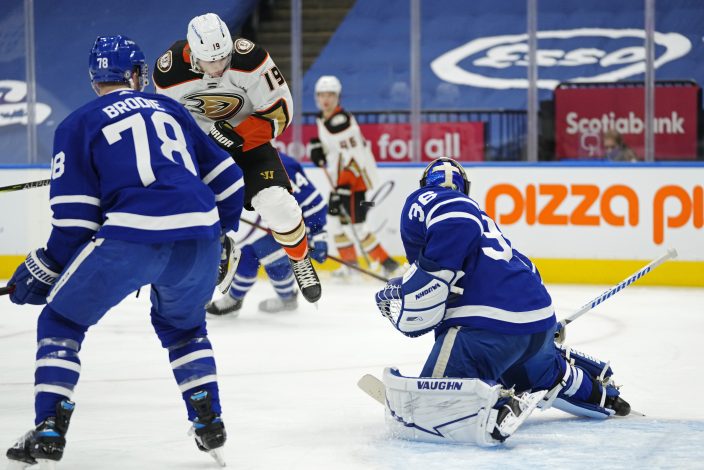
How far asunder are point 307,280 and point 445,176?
146 cm

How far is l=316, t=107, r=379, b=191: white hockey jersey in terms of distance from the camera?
24.1 ft

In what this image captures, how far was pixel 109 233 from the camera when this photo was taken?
2.54 m

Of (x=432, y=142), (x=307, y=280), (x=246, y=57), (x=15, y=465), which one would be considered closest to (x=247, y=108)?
(x=246, y=57)

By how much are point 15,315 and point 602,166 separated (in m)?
3.28

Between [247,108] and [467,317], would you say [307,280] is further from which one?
[467,317]

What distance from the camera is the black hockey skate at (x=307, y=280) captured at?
4.46m

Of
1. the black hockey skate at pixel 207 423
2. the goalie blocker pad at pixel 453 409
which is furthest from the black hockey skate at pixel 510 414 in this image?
the black hockey skate at pixel 207 423

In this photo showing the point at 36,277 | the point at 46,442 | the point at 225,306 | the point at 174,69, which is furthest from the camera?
the point at 225,306

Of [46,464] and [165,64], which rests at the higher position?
[165,64]

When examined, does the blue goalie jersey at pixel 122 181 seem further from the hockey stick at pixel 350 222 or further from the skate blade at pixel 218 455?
the hockey stick at pixel 350 222

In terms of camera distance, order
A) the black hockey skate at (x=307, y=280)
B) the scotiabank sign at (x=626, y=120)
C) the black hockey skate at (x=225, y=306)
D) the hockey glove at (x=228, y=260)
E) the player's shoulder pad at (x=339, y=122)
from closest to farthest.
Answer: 1. the hockey glove at (x=228, y=260)
2. the black hockey skate at (x=307, y=280)
3. the black hockey skate at (x=225, y=306)
4. the scotiabank sign at (x=626, y=120)
5. the player's shoulder pad at (x=339, y=122)

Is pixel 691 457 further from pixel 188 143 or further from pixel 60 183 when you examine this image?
pixel 60 183

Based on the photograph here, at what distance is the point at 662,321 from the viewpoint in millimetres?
5355

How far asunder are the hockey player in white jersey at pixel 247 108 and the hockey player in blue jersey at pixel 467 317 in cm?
126
